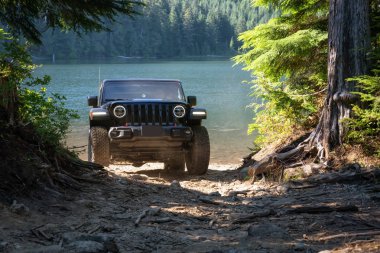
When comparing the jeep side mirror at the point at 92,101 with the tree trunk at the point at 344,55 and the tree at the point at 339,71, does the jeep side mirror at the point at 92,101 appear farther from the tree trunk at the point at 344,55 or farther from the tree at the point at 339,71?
the tree trunk at the point at 344,55

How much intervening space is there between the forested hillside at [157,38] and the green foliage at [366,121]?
113309mm

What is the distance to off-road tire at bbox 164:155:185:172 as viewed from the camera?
10.4 meters

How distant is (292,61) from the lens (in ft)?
33.4

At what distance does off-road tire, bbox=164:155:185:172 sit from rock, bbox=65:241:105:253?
6284mm

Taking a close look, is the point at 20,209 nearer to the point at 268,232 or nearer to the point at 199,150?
the point at 268,232

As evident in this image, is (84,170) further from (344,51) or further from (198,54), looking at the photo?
(198,54)

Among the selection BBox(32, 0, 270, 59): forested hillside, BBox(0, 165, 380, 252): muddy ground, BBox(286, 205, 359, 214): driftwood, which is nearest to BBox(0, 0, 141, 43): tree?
BBox(0, 165, 380, 252): muddy ground

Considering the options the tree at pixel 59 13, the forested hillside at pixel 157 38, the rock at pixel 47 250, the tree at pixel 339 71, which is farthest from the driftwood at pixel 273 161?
the forested hillside at pixel 157 38

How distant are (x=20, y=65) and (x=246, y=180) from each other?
13.9 feet

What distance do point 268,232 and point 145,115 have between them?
5.10 metres

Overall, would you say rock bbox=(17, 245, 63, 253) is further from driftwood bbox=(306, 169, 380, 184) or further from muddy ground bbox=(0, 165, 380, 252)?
driftwood bbox=(306, 169, 380, 184)

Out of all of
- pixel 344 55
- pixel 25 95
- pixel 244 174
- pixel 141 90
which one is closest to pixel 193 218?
pixel 25 95

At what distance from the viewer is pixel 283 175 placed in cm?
840

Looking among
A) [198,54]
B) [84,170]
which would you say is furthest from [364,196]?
[198,54]
